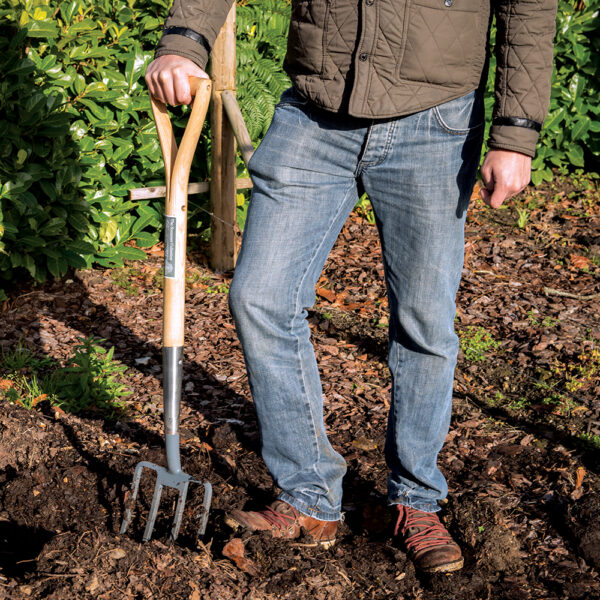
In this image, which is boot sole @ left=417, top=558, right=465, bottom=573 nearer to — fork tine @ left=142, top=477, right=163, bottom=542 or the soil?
the soil

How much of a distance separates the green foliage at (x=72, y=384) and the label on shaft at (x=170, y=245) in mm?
1327

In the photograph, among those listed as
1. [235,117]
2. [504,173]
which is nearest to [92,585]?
[504,173]

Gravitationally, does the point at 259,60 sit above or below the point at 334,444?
above

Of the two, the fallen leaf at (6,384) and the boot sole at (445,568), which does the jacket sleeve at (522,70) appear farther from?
the fallen leaf at (6,384)

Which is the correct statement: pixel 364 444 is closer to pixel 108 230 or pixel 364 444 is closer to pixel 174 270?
pixel 174 270

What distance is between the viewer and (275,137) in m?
2.29

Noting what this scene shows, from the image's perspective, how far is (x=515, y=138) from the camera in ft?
6.99

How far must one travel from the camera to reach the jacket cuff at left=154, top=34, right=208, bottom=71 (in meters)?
2.21

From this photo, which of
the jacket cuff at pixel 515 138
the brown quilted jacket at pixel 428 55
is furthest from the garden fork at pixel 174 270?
the jacket cuff at pixel 515 138

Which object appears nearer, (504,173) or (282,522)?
(504,173)

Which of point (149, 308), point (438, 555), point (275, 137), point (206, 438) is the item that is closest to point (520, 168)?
point (275, 137)

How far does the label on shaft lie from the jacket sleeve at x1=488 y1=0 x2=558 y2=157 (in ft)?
3.19

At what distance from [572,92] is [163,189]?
3.78 m

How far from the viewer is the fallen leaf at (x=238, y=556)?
2322 millimetres
